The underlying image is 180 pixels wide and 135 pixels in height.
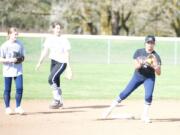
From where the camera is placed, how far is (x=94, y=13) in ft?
171

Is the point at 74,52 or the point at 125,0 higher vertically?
the point at 125,0

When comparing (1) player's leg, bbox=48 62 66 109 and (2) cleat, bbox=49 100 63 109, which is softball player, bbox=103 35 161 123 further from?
(2) cleat, bbox=49 100 63 109

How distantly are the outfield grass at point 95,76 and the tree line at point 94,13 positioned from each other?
10.9 meters

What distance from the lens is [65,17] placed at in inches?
2029

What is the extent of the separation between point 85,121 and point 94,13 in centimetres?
4079

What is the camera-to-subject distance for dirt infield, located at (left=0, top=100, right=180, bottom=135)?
33.6 feet

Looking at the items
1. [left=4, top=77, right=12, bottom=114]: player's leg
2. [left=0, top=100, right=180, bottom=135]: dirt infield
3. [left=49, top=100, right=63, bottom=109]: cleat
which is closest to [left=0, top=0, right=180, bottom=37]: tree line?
[left=0, top=100, right=180, bottom=135]: dirt infield

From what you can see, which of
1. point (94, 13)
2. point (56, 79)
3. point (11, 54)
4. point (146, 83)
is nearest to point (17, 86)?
point (11, 54)

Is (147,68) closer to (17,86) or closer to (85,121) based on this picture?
(85,121)

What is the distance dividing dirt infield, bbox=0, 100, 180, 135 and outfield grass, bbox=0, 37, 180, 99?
8.95ft

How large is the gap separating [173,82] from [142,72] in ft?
38.7

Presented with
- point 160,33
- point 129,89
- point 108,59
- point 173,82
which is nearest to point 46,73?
point 173,82

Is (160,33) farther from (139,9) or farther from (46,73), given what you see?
(46,73)

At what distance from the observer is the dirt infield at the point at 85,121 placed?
10234 mm
